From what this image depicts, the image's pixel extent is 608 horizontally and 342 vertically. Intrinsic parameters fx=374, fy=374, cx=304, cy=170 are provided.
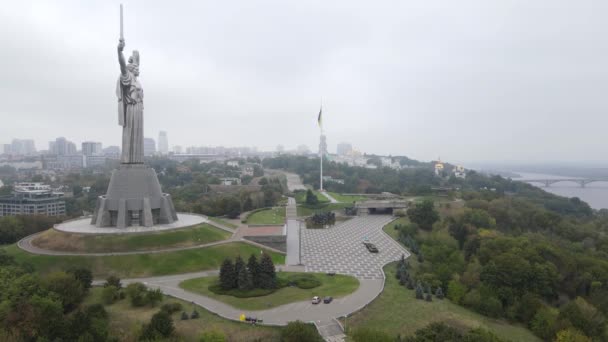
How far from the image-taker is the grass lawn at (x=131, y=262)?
987 inches

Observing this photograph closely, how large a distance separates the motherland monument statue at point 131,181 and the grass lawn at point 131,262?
4701 mm

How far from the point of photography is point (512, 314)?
21875 millimetres

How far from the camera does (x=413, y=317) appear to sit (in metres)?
19.7

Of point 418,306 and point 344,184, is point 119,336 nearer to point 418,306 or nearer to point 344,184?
point 418,306

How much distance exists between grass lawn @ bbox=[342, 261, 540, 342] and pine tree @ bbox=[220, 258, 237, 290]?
24.9 feet

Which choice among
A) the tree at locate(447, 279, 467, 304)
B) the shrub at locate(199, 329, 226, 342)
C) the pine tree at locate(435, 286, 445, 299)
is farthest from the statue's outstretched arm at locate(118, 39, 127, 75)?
the tree at locate(447, 279, 467, 304)

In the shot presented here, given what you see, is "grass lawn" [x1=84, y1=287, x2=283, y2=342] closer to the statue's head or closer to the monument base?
the monument base

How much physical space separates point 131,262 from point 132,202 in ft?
22.1

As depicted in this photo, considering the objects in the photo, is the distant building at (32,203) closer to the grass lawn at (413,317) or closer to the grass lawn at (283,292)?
the grass lawn at (283,292)

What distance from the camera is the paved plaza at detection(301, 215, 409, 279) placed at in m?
28.3

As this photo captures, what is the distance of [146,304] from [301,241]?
62.8ft

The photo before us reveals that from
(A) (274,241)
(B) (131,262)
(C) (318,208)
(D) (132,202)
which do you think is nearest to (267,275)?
(A) (274,241)

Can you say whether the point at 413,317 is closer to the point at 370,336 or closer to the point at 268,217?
the point at 370,336

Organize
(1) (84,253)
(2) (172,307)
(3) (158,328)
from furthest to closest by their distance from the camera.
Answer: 1. (1) (84,253)
2. (2) (172,307)
3. (3) (158,328)
